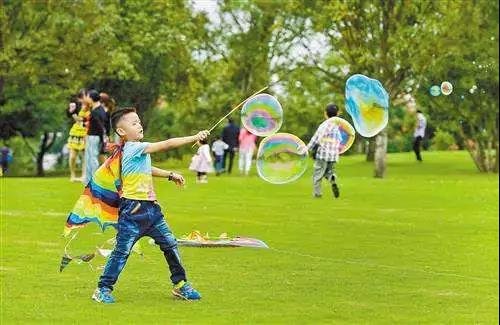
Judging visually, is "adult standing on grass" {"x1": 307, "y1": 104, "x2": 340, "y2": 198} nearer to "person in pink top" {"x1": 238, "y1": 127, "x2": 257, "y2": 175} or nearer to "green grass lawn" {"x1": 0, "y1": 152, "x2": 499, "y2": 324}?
"green grass lawn" {"x1": 0, "y1": 152, "x2": 499, "y2": 324}

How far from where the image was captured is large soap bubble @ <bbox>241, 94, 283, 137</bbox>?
14031 mm

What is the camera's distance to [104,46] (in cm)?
4666

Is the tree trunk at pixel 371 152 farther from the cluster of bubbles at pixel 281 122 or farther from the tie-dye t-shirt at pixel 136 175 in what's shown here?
the tie-dye t-shirt at pixel 136 175

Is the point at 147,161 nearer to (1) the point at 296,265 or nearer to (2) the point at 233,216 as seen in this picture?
(1) the point at 296,265

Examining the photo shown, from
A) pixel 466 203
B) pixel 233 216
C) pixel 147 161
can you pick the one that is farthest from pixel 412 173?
pixel 147 161

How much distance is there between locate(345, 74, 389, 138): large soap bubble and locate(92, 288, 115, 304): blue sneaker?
556 cm

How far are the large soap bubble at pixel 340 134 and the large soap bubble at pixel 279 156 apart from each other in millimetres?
1357

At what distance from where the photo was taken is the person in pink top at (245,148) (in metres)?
38.5

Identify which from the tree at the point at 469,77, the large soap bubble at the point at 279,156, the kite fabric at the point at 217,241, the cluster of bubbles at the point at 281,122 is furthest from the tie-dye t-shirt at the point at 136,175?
the tree at the point at 469,77

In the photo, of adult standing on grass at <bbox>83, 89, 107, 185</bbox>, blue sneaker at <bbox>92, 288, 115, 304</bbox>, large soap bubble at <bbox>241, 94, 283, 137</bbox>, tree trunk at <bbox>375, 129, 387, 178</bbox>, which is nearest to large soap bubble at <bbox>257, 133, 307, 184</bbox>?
large soap bubble at <bbox>241, 94, 283, 137</bbox>

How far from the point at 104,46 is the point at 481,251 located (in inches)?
1277

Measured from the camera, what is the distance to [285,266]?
13633 millimetres

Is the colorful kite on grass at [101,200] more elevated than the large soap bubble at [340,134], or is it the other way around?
the large soap bubble at [340,134]

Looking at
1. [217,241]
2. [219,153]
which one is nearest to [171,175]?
[217,241]
